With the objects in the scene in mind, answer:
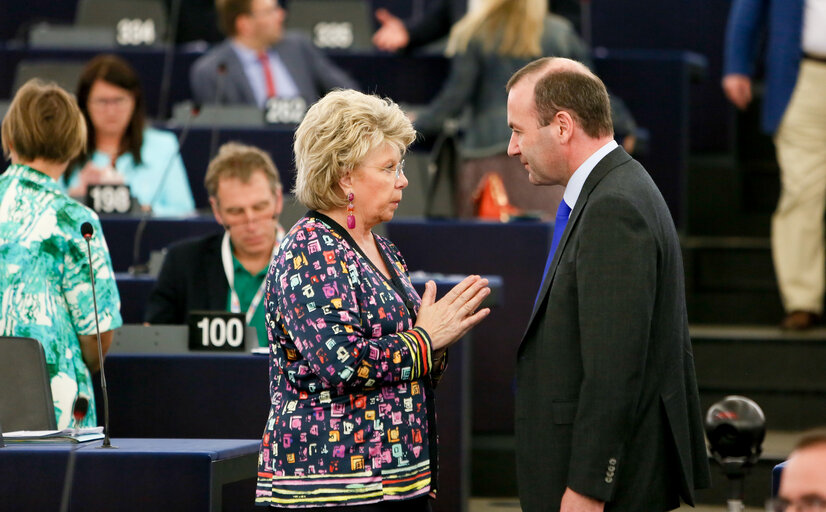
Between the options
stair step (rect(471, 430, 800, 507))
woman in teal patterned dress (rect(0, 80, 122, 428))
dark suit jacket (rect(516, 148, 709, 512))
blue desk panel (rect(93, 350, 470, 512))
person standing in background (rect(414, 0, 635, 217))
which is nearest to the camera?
dark suit jacket (rect(516, 148, 709, 512))

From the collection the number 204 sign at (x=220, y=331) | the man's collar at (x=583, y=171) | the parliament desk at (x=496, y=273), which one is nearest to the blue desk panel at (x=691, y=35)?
the parliament desk at (x=496, y=273)

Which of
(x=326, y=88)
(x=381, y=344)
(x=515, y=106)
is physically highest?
(x=326, y=88)

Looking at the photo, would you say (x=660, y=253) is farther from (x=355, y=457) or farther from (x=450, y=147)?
(x=450, y=147)

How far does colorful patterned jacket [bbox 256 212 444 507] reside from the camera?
2521mm

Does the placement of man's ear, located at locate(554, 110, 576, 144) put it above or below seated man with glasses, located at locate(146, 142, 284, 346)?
above

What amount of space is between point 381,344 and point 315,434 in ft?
0.70

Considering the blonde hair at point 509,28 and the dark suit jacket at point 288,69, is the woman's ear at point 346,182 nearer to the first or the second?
the blonde hair at point 509,28

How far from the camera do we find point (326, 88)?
6.78 m

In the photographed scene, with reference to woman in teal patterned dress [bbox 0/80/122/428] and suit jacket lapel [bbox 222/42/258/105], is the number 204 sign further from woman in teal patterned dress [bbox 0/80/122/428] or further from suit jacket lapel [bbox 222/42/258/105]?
suit jacket lapel [bbox 222/42/258/105]

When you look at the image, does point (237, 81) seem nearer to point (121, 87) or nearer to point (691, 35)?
point (121, 87)

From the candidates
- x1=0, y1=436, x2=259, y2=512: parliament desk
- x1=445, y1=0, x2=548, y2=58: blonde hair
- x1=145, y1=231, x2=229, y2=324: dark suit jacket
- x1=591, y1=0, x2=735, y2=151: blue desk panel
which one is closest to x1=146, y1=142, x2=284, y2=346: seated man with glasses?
x1=145, y1=231, x2=229, y2=324: dark suit jacket

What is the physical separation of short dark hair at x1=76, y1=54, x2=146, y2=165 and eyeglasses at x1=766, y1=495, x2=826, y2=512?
4151mm

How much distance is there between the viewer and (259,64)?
6.75 m

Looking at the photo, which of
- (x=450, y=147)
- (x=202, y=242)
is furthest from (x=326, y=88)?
(x=202, y=242)
